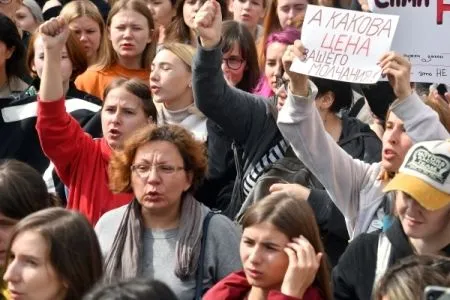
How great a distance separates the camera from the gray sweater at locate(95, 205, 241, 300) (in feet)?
20.6

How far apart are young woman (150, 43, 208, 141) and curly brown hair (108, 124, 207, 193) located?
125cm

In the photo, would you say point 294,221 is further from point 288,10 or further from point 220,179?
point 288,10

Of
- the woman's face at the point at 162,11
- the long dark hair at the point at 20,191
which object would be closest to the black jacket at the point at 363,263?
the long dark hair at the point at 20,191

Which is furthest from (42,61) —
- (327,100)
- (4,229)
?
(4,229)

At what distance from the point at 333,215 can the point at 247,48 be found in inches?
78.5

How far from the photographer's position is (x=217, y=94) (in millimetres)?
6992

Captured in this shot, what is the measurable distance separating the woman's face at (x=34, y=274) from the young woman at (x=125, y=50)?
391cm

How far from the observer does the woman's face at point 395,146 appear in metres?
6.25

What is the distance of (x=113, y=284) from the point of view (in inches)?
169

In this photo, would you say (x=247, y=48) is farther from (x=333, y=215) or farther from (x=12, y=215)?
(x=12, y=215)

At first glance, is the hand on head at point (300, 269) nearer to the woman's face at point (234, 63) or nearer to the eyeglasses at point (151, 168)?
the eyeglasses at point (151, 168)

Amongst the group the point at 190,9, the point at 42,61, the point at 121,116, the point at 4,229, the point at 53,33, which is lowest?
the point at 4,229

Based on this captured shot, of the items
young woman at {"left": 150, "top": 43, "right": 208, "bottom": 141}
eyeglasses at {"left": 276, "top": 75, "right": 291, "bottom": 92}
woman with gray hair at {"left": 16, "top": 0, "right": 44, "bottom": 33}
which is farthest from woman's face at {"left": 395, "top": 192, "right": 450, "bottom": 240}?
woman with gray hair at {"left": 16, "top": 0, "right": 44, "bottom": 33}

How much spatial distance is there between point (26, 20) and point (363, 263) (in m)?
6.69
